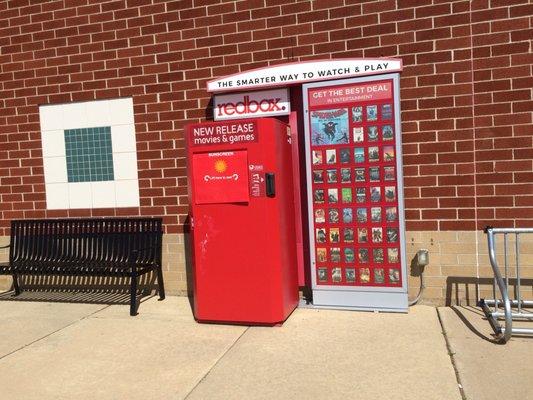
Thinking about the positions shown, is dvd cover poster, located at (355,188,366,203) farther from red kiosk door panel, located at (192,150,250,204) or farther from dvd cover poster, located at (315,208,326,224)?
red kiosk door panel, located at (192,150,250,204)

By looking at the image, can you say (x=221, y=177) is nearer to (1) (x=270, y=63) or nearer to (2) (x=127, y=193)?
(1) (x=270, y=63)

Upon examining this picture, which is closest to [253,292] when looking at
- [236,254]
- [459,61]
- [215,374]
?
[236,254]

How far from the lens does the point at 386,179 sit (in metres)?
5.20

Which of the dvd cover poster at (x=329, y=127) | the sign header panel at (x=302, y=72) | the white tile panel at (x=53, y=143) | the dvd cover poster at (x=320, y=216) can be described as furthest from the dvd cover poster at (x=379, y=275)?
the white tile panel at (x=53, y=143)

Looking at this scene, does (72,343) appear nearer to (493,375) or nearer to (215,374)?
(215,374)

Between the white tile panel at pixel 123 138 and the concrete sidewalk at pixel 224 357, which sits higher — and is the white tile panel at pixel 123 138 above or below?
above

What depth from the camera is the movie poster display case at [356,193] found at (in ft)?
17.0

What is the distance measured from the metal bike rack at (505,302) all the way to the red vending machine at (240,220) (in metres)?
1.87

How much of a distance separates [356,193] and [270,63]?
1.74 metres

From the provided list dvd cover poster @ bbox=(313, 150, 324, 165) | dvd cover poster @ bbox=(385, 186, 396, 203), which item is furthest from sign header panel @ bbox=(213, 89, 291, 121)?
dvd cover poster @ bbox=(385, 186, 396, 203)

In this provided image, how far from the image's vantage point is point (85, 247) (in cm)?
639

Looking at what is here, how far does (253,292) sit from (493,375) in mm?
2154

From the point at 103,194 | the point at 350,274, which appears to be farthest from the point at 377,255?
the point at 103,194

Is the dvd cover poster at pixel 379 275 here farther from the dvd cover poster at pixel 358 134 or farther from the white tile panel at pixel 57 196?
the white tile panel at pixel 57 196
